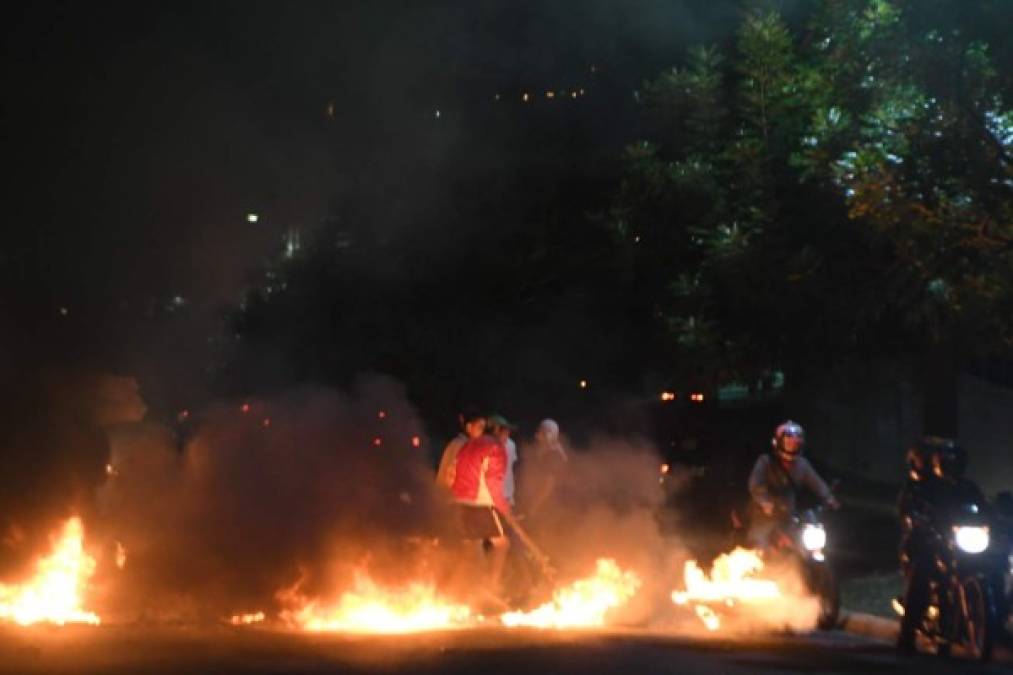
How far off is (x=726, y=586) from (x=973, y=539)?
8.79 ft

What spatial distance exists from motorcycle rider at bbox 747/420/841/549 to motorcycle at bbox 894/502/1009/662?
167cm

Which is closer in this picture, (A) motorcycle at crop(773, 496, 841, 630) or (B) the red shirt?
(A) motorcycle at crop(773, 496, 841, 630)

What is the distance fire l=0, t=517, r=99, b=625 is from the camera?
11.0 m

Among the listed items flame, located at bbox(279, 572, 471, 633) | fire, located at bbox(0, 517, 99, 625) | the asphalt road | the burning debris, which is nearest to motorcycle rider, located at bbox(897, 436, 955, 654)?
the asphalt road

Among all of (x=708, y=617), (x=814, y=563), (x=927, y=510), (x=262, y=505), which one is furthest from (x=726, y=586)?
(x=262, y=505)

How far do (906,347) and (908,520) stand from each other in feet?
14.7

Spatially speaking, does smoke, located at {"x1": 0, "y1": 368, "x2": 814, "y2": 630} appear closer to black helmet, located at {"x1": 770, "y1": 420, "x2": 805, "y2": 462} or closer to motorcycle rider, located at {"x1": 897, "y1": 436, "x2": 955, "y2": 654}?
black helmet, located at {"x1": 770, "y1": 420, "x2": 805, "y2": 462}

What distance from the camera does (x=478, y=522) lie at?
41.2ft

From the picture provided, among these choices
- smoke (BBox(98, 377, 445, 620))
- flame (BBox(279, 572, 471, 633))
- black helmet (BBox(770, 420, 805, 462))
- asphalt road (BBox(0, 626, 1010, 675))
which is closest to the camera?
asphalt road (BBox(0, 626, 1010, 675))

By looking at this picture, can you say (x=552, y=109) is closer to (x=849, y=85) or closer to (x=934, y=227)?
(x=849, y=85)

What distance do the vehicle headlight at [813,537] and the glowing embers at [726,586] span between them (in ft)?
1.39

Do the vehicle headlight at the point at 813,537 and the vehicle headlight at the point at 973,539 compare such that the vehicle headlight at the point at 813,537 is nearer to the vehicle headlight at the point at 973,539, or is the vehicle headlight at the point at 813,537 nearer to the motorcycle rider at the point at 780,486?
the motorcycle rider at the point at 780,486

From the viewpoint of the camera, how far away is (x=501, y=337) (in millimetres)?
19266

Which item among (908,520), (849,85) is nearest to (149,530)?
(908,520)
